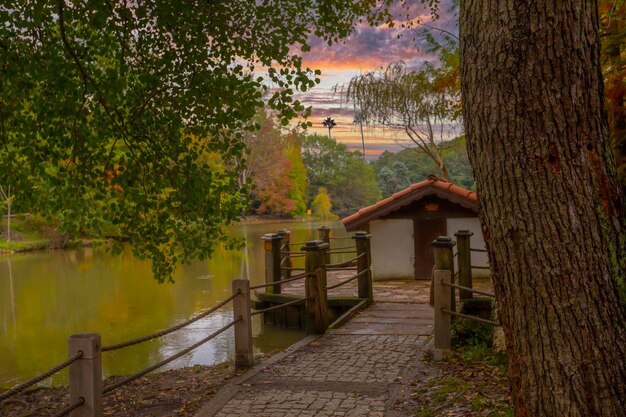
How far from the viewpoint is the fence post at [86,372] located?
439 cm

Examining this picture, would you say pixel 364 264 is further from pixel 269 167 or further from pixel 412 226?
pixel 269 167

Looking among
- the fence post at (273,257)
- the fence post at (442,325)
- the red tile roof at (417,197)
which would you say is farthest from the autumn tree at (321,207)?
the fence post at (442,325)

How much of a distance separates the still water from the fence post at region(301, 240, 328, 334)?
320 cm

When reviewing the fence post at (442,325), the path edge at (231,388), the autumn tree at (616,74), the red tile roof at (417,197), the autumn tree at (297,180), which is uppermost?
the autumn tree at (297,180)

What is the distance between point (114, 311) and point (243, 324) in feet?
39.0

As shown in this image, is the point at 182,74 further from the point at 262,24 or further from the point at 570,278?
the point at 570,278

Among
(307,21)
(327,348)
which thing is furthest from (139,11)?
(327,348)

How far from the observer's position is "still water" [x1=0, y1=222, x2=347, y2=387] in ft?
42.4

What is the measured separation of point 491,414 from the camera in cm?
540

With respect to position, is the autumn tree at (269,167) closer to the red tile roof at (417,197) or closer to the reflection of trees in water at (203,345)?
the red tile roof at (417,197)

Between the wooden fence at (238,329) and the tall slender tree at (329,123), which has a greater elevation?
the tall slender tree at (329,123)

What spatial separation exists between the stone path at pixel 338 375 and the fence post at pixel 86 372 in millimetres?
1834

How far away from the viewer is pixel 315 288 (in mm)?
9688

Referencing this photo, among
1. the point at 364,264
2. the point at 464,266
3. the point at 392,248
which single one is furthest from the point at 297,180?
the point at 464,266
